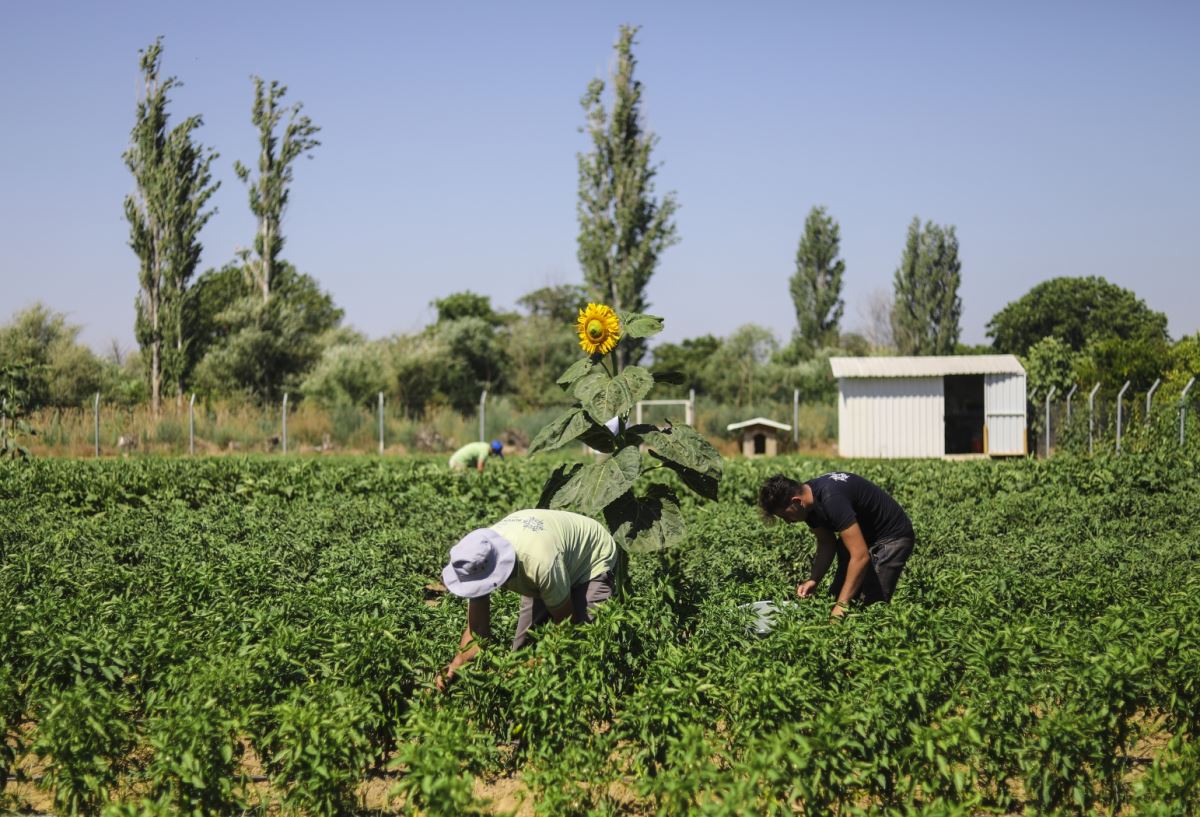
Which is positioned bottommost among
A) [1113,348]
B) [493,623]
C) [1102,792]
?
[1102,792]

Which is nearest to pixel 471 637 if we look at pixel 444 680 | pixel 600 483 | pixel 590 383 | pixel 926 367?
pixel 444 680

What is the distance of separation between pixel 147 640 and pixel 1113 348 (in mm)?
28059

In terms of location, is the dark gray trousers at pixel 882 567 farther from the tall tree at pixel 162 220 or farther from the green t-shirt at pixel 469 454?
the tall tree at pixel 162 220

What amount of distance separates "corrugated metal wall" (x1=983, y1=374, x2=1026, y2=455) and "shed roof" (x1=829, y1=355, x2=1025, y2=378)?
0.23 m

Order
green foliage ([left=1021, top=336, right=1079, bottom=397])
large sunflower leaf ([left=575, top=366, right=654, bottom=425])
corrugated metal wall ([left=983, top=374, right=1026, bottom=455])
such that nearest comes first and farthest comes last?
1. large sunflower leaf ([left=575, top=366, right=654, bottom=425])
2. corrugated metal wall ([left=983, top=374, right=1026, bottom=455])
3. green foliage ([left=1021, top=336, right=1079, bottom=397])

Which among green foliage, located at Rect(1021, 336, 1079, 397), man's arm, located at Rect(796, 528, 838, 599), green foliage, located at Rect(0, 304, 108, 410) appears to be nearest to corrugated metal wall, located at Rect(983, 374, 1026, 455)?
green foliage, located at Rect(1021, 336, 1079, 397)

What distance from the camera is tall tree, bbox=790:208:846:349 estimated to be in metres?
48.0

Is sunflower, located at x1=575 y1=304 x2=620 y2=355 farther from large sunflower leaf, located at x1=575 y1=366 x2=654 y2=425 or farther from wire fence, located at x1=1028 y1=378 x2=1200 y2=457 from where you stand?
wire fence, located at x1=1028 y1=378 x2=1200 y2=457

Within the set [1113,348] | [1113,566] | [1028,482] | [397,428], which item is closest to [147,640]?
[1113,566]

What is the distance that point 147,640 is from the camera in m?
4.58

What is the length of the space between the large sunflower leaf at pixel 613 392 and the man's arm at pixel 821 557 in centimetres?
133

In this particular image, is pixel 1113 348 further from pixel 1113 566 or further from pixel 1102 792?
pixel 1102 792

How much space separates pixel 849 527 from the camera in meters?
5.44

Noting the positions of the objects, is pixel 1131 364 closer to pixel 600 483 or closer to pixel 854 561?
pixel 854 561
